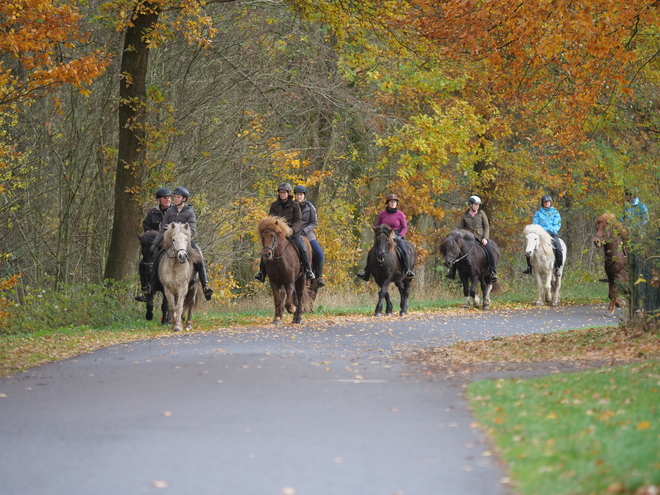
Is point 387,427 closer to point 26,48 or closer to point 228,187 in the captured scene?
point 26,48

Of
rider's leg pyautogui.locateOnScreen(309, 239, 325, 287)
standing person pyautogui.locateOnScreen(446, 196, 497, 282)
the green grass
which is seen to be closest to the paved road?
the green grass

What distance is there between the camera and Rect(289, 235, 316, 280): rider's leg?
797 inches

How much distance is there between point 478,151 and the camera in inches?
1330

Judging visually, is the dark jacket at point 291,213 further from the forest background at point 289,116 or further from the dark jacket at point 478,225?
the dark jacket at point 478,225

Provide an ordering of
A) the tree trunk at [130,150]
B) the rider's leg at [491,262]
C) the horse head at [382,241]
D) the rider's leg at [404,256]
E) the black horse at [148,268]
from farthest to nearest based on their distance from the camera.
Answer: the rider's leg at [491,262] → the rider's leg at [404,256] → the horse head at [382,241] → the tree trunk at [130,150] → the black horse at [148,268]

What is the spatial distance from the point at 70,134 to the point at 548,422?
65.5 ft

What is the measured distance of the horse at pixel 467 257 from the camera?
26.0 m

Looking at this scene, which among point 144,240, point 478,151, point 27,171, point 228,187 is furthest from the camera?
point 478,151

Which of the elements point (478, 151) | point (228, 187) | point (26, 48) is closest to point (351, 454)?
point (26, 48)

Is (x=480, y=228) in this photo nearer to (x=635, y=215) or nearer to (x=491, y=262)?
(x=491, y=262)

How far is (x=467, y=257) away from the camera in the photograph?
26250 millimetres

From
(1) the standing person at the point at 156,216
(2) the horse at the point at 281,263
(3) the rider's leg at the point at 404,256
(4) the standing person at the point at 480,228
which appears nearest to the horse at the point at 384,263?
(3) the rider's leg at the point at 404,256

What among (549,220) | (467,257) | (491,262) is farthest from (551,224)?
(467,257)

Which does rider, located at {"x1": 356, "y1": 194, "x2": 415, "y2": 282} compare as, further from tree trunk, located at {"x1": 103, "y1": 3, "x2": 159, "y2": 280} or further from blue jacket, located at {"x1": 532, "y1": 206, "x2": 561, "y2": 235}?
blue jacket, located at {"x1": 532, "y1": 206, "x2": 561, "y2": 235}
